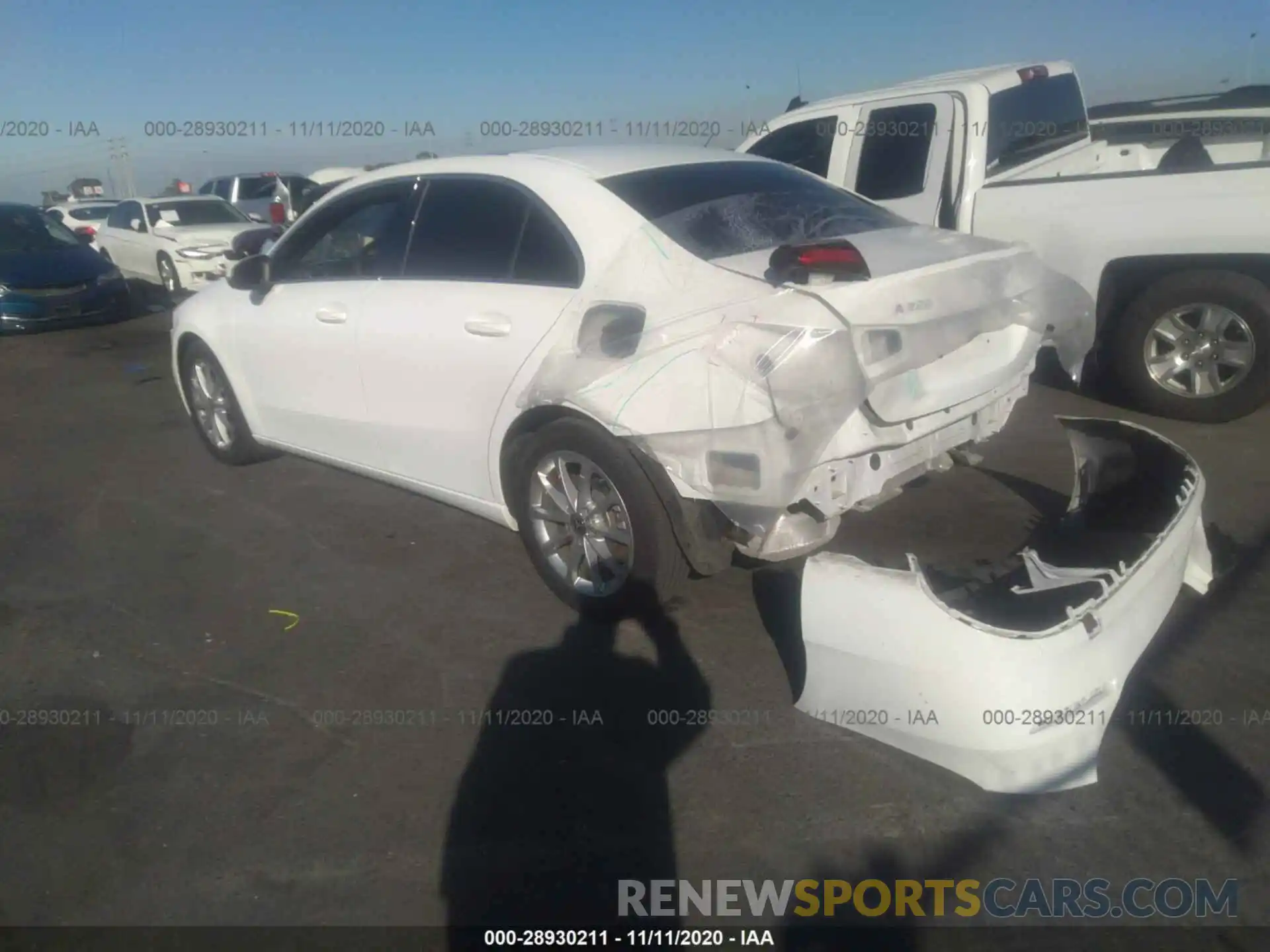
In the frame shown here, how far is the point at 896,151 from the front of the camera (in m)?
6.78

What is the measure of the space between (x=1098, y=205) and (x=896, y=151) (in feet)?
4.88

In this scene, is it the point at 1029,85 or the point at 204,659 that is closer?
the point at 204,659

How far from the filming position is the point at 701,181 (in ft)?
13.5

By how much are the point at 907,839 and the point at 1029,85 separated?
5719 mm

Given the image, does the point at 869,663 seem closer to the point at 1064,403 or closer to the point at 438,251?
the point at 438,251

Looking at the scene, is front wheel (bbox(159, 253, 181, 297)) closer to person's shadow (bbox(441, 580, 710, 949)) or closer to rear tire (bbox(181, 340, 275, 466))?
rear tire (bbox(181, 340, 275, 466))

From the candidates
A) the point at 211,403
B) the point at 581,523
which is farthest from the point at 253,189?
the point at 581,523

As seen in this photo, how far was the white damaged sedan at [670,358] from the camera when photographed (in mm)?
3156

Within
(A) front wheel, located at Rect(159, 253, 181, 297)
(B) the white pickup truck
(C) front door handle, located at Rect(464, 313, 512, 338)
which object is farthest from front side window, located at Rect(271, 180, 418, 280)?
(A) front wheel, located at Rect(159, 253, 181, 297)

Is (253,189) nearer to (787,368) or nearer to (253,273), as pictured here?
(253,273)

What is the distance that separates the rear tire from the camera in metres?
5.82

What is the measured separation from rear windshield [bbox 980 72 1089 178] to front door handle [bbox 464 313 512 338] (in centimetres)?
399

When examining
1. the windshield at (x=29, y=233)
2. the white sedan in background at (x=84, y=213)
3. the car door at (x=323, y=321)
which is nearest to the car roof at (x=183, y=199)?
the windshield at (x=29, y=233)

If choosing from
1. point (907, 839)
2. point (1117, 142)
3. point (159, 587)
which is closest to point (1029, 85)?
point (1117, 142)
